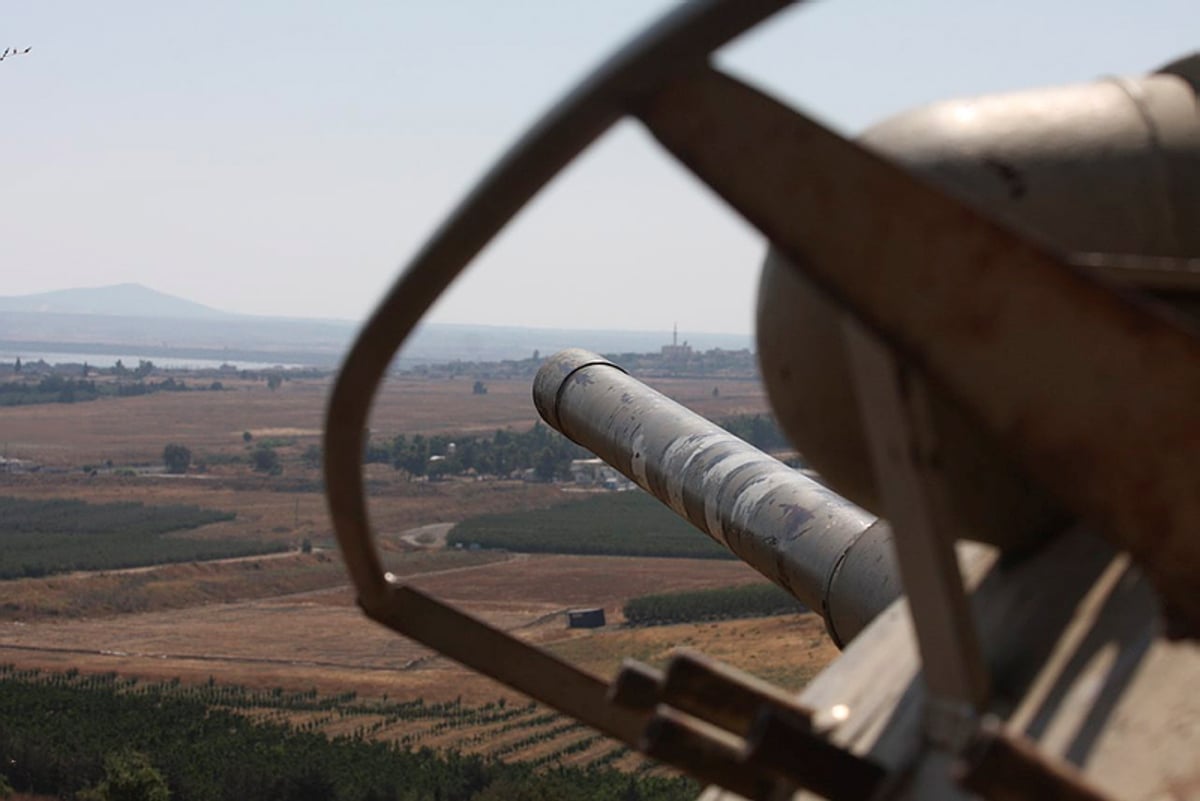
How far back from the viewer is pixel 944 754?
6.46 feet

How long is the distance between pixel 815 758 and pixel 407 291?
0.72 m

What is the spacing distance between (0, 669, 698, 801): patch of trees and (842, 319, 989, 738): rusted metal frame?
28.1m

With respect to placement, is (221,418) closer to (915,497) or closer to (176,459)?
(176,459)

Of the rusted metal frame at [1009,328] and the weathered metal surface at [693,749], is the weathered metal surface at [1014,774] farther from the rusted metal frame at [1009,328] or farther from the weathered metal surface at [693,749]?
the weathered metal surface at [693,749]

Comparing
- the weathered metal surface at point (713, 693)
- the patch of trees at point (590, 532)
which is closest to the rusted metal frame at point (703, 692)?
the weathered metal surface at point (713, 693)

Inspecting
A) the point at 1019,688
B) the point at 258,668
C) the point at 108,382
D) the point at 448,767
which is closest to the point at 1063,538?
the point at 1019,688

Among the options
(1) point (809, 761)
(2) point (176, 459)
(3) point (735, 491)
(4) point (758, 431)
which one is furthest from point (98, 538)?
(1) point (809, 761)

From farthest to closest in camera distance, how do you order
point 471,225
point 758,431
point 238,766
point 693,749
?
point 758,431, point 238,766, point 693,749, point 471,225

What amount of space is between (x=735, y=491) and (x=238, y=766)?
30.0 meters

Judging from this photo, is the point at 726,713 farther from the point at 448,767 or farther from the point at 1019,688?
the point at 448,767

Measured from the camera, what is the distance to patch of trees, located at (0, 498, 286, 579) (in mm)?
78812

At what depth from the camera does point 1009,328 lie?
168 cm

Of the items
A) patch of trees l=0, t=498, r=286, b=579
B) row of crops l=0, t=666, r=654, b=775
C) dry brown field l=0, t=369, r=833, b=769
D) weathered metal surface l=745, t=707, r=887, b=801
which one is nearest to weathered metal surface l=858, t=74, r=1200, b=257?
weathered metal surface l=745, t=707, r=887, b=801

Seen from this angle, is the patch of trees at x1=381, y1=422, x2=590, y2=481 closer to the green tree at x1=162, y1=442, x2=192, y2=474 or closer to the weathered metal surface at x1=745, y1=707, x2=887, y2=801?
the green tree at x1=162, y1=442, x2=192, y2=474
